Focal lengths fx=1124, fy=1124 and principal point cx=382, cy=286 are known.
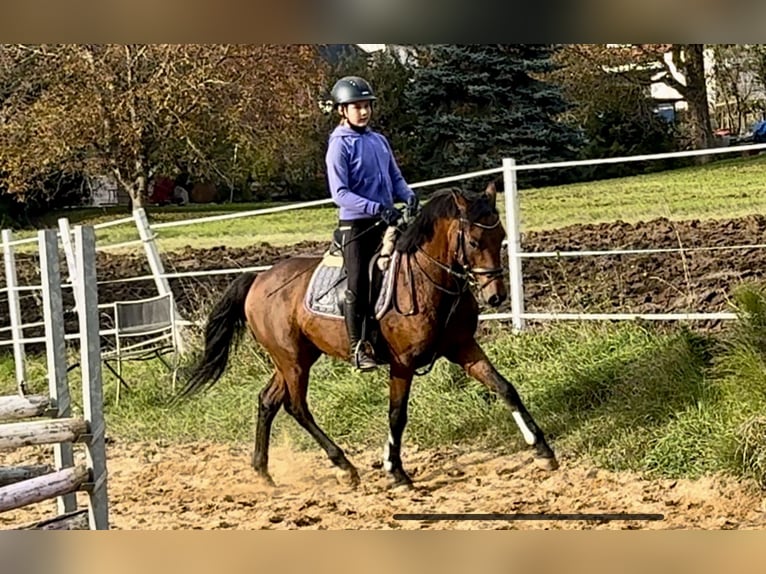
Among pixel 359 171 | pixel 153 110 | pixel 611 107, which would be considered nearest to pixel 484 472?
pixel 359 171

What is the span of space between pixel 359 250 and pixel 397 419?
2.24 feet

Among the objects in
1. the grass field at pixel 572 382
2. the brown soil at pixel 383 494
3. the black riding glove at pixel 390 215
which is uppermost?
the black riding glove at pixel 390 215

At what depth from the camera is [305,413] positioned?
4520 millimetres

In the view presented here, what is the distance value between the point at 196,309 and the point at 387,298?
94 centimetres

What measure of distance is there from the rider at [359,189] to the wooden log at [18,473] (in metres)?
1.25

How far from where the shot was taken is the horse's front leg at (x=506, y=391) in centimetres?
434

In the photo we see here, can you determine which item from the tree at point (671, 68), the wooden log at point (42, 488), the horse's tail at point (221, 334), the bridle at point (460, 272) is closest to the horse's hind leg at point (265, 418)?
the horse's tail at point (221, 334)

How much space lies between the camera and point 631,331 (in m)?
4.79

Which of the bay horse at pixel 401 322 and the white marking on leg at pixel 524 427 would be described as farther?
the white marking on leg at pixel 524 427

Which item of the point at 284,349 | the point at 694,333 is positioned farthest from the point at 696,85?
the point at 284,349

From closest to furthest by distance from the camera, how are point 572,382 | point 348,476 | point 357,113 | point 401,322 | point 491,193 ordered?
point 491,193 → point 357,113 → point 401,322 → point 348,476 → point 572,382

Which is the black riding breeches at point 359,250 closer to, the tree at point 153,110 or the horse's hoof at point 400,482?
the tree at point 153,110

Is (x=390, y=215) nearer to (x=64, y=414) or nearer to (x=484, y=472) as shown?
(x=484, y=472)

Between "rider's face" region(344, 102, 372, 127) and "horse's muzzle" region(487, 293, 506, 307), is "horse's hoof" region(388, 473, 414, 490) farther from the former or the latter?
"rider's face" region(344, 102, 372, 127)
